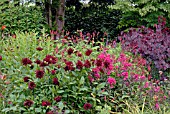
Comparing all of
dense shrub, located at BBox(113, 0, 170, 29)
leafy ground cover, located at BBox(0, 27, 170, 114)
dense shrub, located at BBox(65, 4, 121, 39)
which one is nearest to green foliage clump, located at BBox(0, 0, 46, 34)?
dense shrub, located at BBox(65, 4, 121, 39)

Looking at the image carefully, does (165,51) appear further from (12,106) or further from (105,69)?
(12,106)

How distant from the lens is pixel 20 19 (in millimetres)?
7059

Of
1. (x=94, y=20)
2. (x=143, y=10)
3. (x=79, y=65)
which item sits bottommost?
(x=79, y=65)

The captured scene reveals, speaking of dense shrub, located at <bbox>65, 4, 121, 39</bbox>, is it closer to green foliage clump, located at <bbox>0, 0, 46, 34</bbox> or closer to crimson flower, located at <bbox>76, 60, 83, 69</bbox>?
green foliage clump, located at <bbox>0, 0, 46, 34</bbox>

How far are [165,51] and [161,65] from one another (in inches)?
11.4

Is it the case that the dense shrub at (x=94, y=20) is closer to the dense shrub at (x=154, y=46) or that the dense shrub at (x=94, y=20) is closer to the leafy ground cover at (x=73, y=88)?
the dense shrub at (x=154, y=46)

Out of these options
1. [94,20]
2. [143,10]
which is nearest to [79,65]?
[143,10]

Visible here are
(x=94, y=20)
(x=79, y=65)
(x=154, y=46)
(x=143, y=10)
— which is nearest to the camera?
(x=79, y=65)

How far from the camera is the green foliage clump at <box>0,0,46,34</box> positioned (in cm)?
679

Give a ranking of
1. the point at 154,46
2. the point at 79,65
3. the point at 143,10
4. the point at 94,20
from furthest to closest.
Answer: the point at 94,20 → the point at 143,10 → the point at 154,46 → the point at 79,65

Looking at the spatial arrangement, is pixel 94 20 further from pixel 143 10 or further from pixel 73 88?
pixel 73 88

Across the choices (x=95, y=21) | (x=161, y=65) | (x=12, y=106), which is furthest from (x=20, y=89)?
(x=95, y=21)

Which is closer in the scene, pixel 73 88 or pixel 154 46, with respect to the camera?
pixel 73 88

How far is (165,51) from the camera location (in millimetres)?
4867
